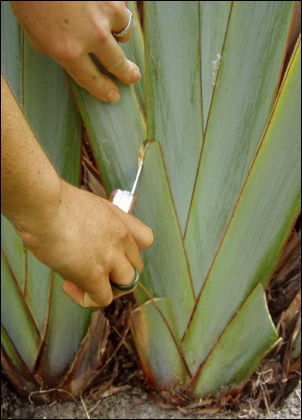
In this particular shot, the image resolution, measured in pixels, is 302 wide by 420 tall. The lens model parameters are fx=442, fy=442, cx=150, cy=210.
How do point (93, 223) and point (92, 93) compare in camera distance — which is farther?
point (92, 93)

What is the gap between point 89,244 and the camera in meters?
0.56

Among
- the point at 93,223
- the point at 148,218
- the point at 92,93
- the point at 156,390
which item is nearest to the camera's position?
the point at 93,223

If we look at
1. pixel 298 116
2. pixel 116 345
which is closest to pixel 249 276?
pixel 298 116

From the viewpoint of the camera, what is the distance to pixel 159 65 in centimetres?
71

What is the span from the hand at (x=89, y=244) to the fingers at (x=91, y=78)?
169mm

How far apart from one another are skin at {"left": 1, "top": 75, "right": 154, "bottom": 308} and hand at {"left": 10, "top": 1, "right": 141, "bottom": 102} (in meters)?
0.13

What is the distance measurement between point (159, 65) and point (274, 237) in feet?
1.20

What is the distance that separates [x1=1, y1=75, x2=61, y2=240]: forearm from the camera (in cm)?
44

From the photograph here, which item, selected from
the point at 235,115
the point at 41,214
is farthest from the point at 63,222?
the point at 235,115

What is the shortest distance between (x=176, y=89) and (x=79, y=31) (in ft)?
0.73

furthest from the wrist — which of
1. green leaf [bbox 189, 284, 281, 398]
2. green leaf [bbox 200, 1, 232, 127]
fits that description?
green leaf [bbox 189, 284, 281, 398]

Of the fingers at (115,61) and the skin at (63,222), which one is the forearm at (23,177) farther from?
the fingers at (115,61)

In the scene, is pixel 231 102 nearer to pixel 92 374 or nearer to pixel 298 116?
pixel 298 116

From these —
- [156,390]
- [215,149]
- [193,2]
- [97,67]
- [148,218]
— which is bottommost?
[156,390]
